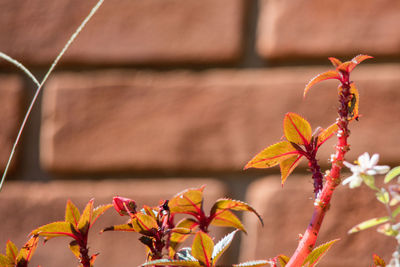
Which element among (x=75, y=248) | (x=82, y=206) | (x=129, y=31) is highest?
(x=129, y=31)

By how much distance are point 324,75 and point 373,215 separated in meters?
0.56

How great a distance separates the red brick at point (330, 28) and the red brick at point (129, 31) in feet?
0.19

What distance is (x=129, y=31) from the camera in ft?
2.47

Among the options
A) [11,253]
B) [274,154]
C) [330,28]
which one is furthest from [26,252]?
[330,28]

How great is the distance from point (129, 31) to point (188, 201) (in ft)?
1.79

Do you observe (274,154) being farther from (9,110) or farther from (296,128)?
(9,110)

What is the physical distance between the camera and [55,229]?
0.78ft

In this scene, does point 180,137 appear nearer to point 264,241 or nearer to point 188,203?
point 264,241

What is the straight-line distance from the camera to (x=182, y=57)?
752mm

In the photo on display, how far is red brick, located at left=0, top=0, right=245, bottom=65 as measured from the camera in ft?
2.45

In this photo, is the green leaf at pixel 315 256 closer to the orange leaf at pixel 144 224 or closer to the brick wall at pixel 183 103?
the orange leaf at pixel 144 224

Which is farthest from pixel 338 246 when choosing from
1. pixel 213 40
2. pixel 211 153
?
pixel 213 40

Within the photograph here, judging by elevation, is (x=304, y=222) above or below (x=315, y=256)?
below

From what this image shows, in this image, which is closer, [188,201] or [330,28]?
[188,201]
